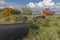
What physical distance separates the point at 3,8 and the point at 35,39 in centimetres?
704

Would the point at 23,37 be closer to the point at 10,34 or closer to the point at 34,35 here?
the point at 34,35

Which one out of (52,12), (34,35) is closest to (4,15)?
(52,12)

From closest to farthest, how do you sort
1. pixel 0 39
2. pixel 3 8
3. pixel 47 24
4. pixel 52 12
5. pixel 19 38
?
pixel 0 39 < pixel 19 38 < pixel 47 24 < pixel 52 12 < pixel 3 8

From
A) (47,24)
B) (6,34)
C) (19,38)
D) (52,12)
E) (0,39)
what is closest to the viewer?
(0,39)

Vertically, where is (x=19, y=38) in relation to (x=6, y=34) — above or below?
below

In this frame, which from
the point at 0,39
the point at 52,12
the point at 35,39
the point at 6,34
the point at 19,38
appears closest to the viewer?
the point at 0,39

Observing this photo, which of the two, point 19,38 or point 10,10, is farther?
point 10,10

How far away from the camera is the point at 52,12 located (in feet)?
36.2

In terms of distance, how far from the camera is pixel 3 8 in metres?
12.5

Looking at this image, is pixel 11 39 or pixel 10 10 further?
pixel 10 10

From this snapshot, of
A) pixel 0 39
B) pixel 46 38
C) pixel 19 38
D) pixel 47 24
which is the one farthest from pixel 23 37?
pixel 47 24

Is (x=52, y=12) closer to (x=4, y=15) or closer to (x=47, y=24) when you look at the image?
(x=47, y=24)

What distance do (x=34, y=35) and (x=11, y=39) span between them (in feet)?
4.82

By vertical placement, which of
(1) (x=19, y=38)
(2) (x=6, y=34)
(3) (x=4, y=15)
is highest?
(2) (x=6, y=34)
